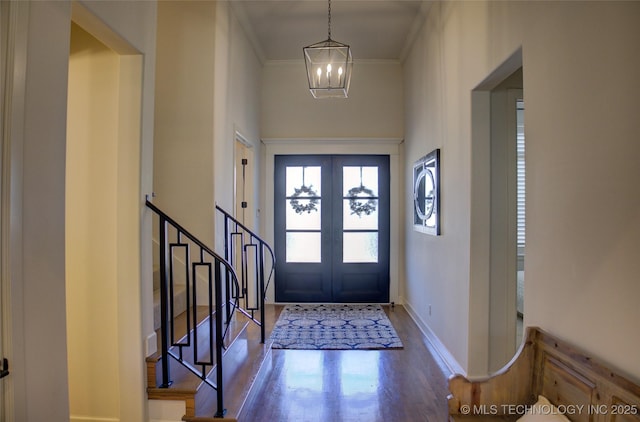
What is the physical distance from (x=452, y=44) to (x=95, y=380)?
3597 millimetres

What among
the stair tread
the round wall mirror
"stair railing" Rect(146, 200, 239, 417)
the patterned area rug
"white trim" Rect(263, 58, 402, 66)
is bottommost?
the patterned area rug

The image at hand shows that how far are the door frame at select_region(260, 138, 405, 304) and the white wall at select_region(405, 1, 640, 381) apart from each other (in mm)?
2420

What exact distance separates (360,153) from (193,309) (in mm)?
3618

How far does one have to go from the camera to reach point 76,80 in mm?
2193

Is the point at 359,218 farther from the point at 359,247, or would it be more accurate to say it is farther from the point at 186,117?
the point at 186,117

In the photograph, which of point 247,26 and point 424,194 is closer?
point 424,194

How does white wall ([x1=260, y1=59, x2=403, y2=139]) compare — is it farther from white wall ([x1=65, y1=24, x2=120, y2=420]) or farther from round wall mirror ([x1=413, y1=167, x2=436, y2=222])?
white wall ([x1=65, y1=24, x2=120, y2=420])

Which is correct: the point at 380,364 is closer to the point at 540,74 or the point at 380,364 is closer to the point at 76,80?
the point at 540,74

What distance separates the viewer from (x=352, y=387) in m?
2.86

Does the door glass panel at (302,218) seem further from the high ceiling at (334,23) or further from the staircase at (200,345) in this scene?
the high ceiling at (334,23)

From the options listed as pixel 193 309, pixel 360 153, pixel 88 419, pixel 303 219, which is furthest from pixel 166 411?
pixel 360 153

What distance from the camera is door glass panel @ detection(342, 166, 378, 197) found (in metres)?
5.34

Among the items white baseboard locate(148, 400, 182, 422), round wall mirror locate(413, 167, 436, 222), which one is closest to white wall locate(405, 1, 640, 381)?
round wall mirror locate(413, 167, 436, 222)

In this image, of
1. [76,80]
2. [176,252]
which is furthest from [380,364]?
[76,80]
